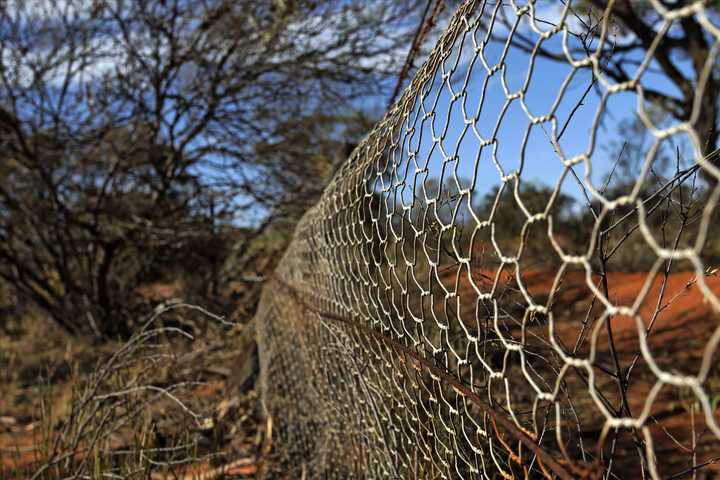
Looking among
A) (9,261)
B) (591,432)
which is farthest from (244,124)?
(591,432)

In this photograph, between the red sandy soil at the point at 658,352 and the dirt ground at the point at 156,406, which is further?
the red sandy soil at the point at 658,352

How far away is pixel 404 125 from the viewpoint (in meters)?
1.67

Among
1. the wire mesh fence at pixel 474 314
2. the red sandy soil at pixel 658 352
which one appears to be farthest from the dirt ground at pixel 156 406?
the red sandy soil at pixel 658 352

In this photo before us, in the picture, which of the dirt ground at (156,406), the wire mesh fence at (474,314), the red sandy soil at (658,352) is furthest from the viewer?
the red sandy soil at (658,352)

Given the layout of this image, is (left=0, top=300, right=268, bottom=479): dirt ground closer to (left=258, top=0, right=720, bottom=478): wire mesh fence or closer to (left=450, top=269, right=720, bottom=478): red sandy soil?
(left=258, top=0, right=720, bottom=478): wire mesh fence

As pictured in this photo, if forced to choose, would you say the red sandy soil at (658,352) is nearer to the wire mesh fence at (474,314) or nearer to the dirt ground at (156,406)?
the wire mesh fence at (474,314)

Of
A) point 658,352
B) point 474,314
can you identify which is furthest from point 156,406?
point 658,352

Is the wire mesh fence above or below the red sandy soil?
above

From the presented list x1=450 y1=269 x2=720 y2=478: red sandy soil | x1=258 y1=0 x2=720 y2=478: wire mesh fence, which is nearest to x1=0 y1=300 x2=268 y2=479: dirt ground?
x1=258 y1=0 x2=720 y2=478: wire mesh fence

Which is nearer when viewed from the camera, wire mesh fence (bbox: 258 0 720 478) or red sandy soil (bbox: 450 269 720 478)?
wire mesh fence (bbox: 258 0 720 478)

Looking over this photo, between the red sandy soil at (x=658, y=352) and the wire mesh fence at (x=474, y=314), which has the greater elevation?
the wire mesh fence at (x=474, y=314)

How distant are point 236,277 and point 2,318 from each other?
4.26 m

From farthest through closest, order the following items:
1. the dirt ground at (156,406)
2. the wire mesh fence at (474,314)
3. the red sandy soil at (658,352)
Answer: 1. the red sandy soil at (658,352)
2. the dirt ground at (156,406)
3. the wire mesh fence at (474,314)

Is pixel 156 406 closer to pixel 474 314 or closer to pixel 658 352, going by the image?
pixel 474 314
